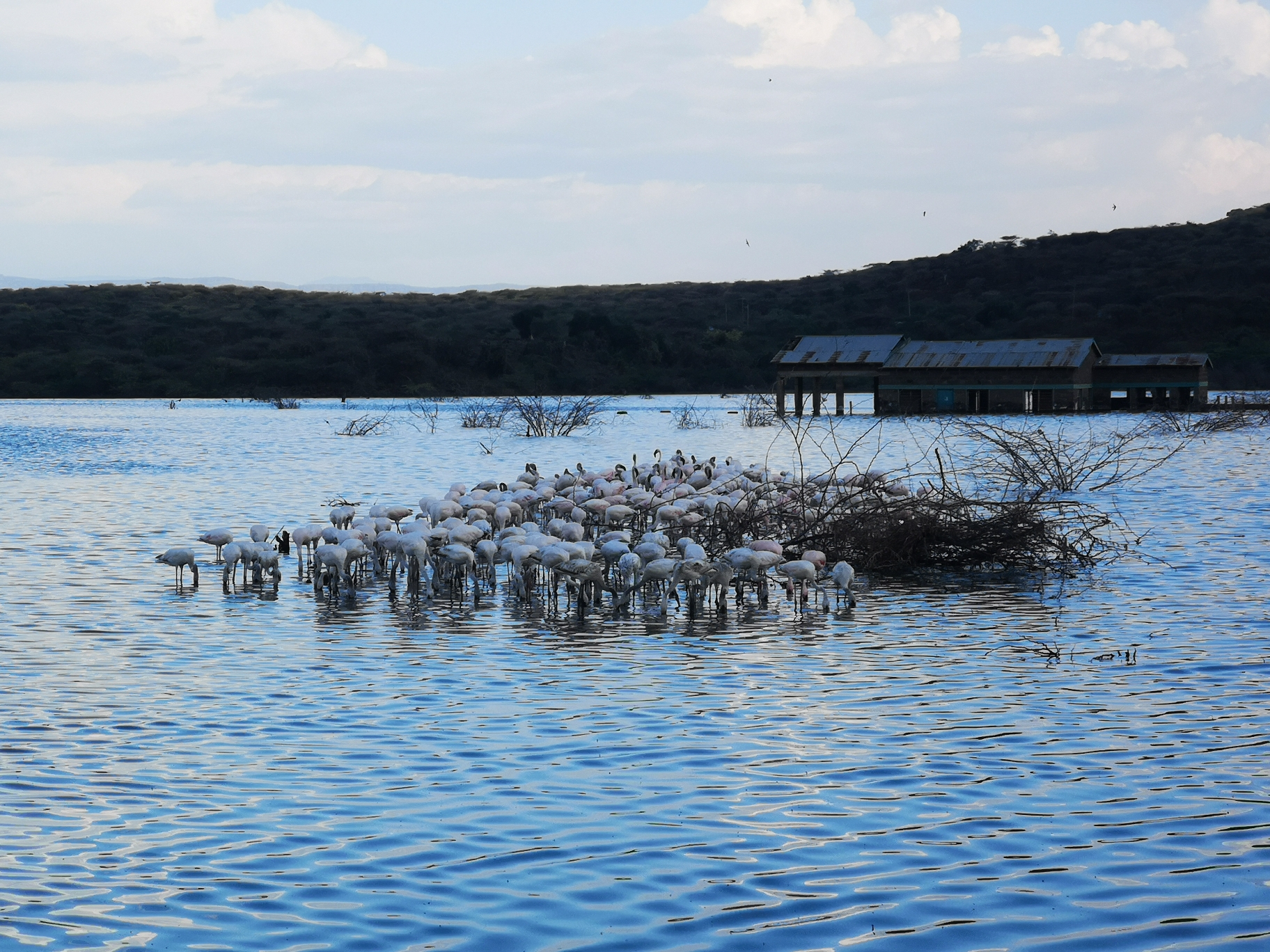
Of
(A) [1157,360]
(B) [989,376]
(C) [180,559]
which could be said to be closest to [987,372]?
(B) [989,376]

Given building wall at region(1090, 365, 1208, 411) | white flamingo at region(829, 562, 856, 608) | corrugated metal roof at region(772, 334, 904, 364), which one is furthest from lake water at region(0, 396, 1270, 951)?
building wall at region(1090, 365, 1208, 411)

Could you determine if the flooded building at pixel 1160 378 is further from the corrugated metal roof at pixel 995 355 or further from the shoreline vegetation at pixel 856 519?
the shoreline vegetation at pixel 856 519

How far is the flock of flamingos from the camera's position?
13.4 m

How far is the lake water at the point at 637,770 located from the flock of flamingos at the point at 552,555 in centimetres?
43

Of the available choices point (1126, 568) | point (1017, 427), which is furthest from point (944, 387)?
point (1126, 568)

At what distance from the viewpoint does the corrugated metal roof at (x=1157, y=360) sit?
199ft

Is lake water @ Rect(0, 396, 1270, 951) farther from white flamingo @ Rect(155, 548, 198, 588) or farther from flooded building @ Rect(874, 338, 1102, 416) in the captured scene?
flooded building @ Rect(874, 338, 1102, 416)

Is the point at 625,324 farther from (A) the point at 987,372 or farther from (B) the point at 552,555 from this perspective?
(B) the point at 552,555

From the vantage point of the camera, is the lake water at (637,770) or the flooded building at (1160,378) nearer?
the lake water at (637,770)

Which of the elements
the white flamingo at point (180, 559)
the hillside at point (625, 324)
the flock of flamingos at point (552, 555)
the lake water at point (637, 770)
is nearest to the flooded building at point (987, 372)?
the hillside at point (625, 324)

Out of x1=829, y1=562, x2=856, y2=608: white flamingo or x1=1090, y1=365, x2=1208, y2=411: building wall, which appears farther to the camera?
x1=1090, y1=365, x2=1208, y2=411: building wall

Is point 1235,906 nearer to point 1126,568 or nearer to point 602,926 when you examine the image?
point 602,926

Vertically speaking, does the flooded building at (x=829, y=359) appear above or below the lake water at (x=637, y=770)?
above

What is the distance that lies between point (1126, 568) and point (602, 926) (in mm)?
11718
